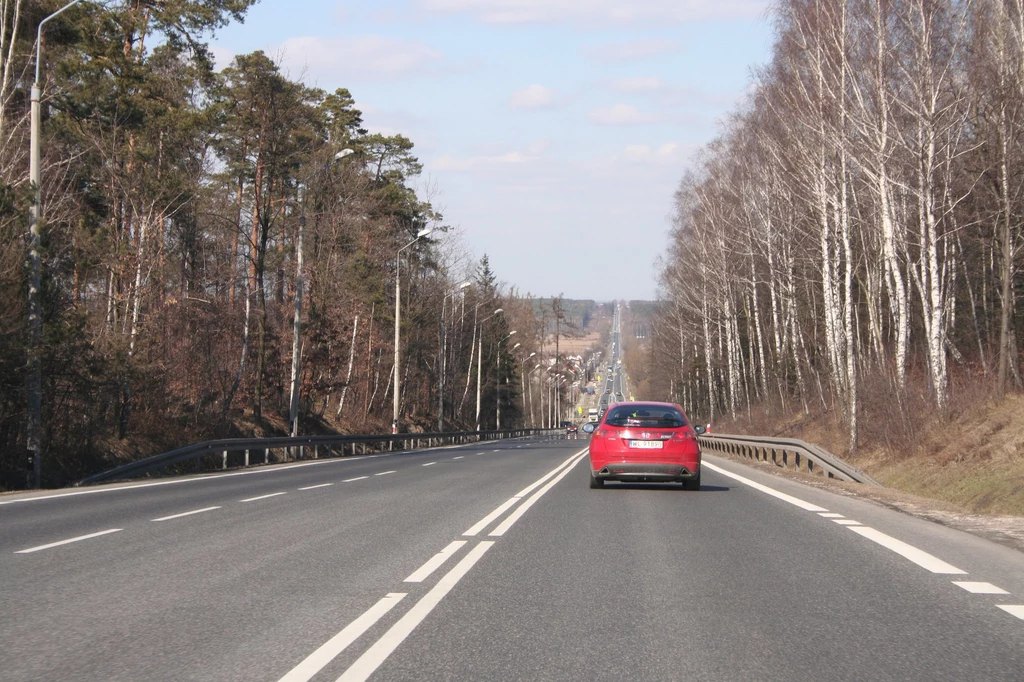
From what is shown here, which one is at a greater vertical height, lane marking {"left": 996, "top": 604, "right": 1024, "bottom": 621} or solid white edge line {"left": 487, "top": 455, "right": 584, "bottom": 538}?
solid white edge line {"left": 487, "top": 455, "right": 584, "bottom": 538}

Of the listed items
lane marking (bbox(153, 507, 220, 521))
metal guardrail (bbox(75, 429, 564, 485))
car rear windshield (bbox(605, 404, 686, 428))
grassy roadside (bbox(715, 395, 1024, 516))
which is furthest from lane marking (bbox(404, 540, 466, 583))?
metal guardrail (bbox(75, 429, 564, 485))

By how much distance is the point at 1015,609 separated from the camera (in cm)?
750

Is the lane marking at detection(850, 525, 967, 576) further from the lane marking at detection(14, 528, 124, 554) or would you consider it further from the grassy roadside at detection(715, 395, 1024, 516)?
the lane marking at detection(14, 528, 124, 554)

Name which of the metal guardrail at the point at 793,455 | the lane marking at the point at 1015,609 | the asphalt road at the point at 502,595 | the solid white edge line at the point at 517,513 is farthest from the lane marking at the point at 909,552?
the metal guardrail at the point at 793,455

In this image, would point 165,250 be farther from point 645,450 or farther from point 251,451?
point 645,450

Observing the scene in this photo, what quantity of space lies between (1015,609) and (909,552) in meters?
2.96

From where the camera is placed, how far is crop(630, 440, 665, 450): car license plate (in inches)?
709

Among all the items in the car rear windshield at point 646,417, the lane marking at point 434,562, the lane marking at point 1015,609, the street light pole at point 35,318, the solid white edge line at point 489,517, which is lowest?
the lane marking at point 1015,609

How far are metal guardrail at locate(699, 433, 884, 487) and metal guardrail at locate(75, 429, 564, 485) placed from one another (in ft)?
46.1

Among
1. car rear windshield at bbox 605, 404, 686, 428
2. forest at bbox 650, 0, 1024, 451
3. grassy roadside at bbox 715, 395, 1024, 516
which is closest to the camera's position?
grassy roadside at bbox 715, 395, 1024, 516

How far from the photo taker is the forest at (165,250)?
21719mm

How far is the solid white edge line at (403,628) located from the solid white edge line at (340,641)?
0.17 m

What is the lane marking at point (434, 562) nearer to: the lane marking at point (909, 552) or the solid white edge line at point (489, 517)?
the solid white edge line at point (489, 517)

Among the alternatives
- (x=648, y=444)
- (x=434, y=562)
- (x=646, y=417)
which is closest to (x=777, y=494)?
(x=648, y=444)
